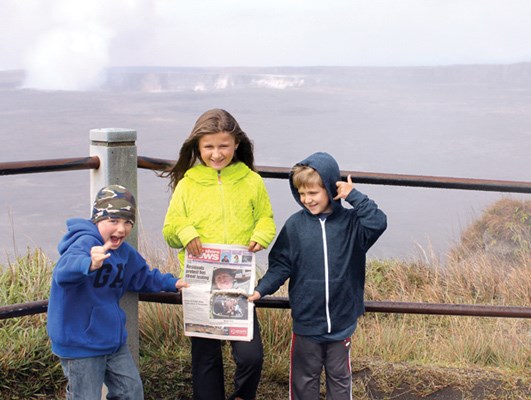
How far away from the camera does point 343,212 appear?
3211 mm

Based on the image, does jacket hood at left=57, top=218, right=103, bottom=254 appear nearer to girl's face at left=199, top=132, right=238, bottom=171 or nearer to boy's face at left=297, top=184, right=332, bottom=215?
girl's face at left=199, top=132, right=238, bottom=171

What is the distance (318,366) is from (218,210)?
712mm

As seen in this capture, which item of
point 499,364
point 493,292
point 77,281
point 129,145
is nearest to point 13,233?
point 129,145

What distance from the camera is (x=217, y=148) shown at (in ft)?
10.4

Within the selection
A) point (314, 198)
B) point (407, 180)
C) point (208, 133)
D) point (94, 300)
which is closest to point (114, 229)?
point (94, 300)

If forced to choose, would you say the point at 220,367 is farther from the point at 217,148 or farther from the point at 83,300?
the point at 217,148

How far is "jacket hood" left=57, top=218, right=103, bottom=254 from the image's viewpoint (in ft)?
9.33

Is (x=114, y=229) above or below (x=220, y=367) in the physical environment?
Answer: above

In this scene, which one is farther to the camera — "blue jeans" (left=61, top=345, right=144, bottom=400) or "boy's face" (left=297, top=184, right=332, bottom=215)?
"boy's face" (left=297, top=184, right=332, bottom=215)

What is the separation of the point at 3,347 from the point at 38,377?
25 cm

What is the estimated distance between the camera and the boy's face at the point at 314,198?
3.15 metres

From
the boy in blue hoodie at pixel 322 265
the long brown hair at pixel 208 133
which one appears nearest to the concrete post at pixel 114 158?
the long brown hair at pixel 208 133

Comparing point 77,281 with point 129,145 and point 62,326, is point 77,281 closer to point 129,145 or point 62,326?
point 62,326

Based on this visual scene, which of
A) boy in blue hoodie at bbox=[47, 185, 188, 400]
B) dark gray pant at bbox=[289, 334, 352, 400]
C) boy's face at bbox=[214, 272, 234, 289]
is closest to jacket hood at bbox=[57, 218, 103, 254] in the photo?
boy in blue hoodie at bbox=[47, 185, 188, 400]
